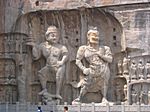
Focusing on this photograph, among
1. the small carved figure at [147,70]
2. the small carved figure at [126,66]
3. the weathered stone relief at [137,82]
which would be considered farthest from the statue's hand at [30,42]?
the small carved figure at [147,70]

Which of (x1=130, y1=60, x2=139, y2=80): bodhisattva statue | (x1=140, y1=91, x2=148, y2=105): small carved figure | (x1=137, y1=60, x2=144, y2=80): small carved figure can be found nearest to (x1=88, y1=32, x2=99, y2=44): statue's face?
(x1=130, y1=60, x2=139, y2=80): bodhisattva statue

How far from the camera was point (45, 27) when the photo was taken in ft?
57.8

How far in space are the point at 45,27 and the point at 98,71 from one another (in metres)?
2.52

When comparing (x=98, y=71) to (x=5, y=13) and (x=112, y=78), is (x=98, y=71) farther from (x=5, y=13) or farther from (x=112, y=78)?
(x=5, y=13)

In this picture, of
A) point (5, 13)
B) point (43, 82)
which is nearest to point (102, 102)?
point (43, 82)

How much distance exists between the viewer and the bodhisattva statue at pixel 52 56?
16.8 metres

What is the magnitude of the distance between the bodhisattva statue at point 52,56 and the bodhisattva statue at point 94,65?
562 millimetres

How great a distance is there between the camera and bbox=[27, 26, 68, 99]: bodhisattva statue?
16.8 m

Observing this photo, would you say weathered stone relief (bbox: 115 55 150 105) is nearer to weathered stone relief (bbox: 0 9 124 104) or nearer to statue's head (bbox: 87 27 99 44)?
weathered stone relief (bbox: 0 9 124 104)

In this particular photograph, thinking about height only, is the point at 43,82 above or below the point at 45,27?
below

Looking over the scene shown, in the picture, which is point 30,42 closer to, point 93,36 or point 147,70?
point 93,36

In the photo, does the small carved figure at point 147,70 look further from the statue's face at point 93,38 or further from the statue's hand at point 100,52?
the statue's face at point 93,38

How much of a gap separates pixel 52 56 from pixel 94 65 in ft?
4.64

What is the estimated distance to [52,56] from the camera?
55.4 ft
